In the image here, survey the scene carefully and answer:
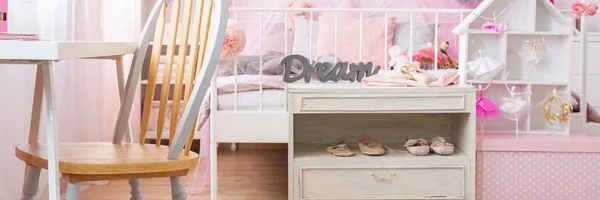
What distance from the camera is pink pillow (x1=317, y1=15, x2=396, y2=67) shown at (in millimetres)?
4218

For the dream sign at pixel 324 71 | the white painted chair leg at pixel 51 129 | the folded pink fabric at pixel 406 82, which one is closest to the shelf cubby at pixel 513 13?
the folded pink fabric at pixel 406 82

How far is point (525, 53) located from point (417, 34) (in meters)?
1.45

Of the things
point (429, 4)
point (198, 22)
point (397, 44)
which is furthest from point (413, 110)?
point (429, 4)

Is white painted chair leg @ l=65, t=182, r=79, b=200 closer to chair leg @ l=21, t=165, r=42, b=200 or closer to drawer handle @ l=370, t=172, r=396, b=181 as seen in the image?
chair leg @ l=21, t=165, r=42, b=200

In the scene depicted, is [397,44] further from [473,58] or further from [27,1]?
[27,1]

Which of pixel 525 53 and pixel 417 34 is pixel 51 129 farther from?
pixel 417 34

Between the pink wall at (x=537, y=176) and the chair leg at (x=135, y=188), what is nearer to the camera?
the chair leg at (x=135, y=188)

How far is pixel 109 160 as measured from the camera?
1723mm

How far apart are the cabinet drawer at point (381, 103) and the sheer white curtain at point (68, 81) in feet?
3.36

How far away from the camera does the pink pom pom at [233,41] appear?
2.99 meters

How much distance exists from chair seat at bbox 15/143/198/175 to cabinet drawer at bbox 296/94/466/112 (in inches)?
31.5

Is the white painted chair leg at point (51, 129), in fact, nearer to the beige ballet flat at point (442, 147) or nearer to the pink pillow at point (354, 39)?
the beige ballet flat at point (442, 147)

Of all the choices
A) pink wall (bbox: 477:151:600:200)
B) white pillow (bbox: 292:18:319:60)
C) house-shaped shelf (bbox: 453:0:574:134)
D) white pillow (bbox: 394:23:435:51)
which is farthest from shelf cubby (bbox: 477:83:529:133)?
white pillow (bbox: 292:18:319:60)

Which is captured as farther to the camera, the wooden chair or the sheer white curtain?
the sheer white curtain
